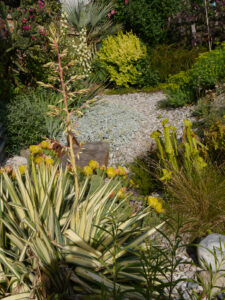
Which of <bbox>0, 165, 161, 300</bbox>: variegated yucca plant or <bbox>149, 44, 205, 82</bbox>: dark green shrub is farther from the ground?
<bbox>149, 44, 205, 82</bbox>: dark green shrub

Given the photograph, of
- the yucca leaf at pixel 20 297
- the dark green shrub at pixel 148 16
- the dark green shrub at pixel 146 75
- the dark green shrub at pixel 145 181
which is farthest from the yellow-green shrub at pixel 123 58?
the yucca leaf at pixel 20 297

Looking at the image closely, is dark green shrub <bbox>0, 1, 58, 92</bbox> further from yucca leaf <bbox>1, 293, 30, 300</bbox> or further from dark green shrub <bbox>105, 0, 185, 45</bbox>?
yucca leaf <bbox>1, 293, 30, 300</bbox>

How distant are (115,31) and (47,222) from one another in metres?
8.87

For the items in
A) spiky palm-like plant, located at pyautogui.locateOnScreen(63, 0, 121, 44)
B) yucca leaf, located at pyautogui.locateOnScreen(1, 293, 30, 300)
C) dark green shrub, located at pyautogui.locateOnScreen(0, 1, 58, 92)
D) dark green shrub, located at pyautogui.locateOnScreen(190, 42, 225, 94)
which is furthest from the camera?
spiky palm-like plant, located at pyautogui.locateOnScreen(63, 0, 121, 44)

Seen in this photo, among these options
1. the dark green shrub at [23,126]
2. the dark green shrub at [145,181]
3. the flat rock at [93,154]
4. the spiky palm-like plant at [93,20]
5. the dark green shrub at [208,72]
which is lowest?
the dark green shrub at [145,181]

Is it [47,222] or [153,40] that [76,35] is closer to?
[153,40]

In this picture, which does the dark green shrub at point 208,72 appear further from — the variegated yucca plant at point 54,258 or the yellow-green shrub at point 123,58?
the variegated yucca plant at point 54,258

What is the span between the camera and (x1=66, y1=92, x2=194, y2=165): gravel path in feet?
16.6

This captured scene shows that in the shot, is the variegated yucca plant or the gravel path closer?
the variegated yucca plant

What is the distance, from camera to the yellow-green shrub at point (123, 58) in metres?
7.87

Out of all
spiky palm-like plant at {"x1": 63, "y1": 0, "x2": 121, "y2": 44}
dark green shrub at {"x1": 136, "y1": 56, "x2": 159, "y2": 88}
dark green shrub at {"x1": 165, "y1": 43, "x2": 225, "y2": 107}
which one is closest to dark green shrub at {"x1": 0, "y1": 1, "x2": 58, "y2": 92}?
dark green shrub at {"x1": 136, "y1": 56, "x2": 159, "y2": 88}

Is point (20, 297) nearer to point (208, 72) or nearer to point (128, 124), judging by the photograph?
point (128, 124)

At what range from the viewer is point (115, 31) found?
956 cm

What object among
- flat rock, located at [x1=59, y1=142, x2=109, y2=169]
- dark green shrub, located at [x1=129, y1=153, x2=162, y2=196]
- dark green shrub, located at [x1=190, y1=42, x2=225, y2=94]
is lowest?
dark green shrub, located at [x1=129, y1=153, x2=162, y2=196]
